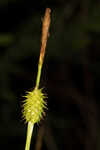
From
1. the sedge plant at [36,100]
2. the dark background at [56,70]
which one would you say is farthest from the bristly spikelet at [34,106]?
the dark background at [56,70]

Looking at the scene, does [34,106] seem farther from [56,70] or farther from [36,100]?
[56,70]

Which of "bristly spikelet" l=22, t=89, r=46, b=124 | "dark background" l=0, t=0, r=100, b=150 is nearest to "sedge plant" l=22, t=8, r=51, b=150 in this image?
"bristly spikelet" l=22, t=89, r=46, b=124

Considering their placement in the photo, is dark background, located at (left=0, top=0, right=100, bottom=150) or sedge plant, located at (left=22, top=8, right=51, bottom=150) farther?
dark background, located at (left=0, top=0, right=100, bottom=150)

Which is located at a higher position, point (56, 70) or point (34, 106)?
point (56, 70)

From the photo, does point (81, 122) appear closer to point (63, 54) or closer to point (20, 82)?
point (20, 82)

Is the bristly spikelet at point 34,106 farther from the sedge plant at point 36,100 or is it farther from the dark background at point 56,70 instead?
the dark background at point 56,70

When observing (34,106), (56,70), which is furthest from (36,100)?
(56,70)

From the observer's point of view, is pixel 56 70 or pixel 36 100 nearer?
pixel 36 100

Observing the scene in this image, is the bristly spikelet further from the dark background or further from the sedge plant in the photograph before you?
the dark background

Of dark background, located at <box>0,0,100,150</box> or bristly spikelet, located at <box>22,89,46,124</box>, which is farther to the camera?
Answer: dark background, located at <box>0,0,100,150</box>

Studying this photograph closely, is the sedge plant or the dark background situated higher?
the dark background
